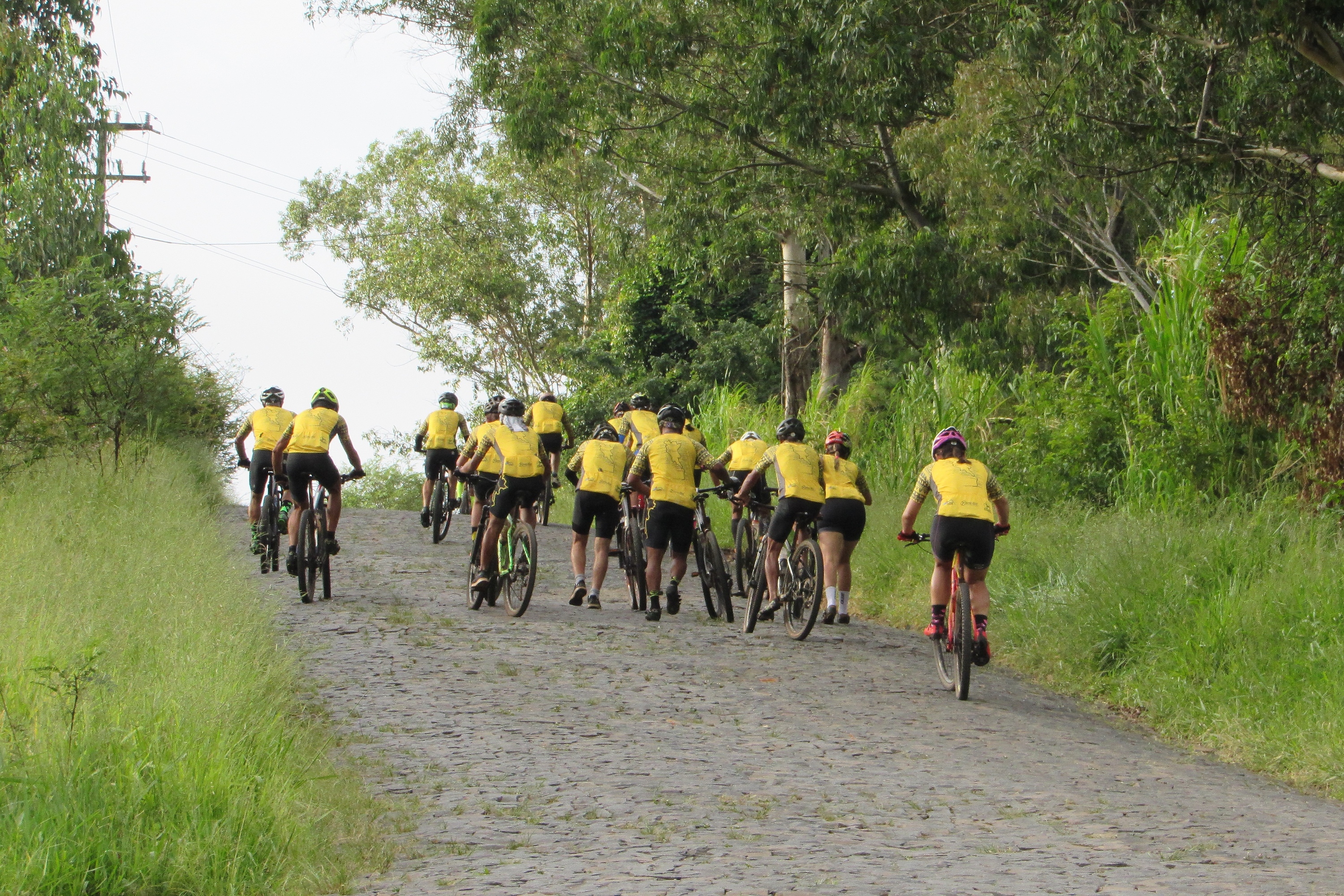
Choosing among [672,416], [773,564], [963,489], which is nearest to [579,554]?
[672,416]

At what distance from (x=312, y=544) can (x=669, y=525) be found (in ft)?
10.7

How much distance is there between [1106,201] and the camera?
60.1 ft

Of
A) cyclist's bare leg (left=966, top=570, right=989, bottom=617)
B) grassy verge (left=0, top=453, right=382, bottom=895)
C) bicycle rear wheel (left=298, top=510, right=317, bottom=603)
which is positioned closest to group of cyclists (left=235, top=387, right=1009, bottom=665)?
bicycle rear wheel (left=298, top=510, right=317, bottom=603)

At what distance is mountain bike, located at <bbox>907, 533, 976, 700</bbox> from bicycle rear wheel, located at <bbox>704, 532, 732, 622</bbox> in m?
3.45

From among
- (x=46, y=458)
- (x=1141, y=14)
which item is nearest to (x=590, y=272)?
(x=46, y=458)

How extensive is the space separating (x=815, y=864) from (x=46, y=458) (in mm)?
17364

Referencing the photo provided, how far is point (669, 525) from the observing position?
45.9 ft

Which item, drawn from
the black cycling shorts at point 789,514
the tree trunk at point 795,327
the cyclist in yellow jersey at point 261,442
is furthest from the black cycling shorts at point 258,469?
the tree trunk at point 795,327

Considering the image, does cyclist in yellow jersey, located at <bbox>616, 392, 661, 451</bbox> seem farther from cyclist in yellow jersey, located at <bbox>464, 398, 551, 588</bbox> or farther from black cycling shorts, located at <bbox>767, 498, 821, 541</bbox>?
black cycling shorts, located at <bbox>767, 498, 821, 541</bbox>

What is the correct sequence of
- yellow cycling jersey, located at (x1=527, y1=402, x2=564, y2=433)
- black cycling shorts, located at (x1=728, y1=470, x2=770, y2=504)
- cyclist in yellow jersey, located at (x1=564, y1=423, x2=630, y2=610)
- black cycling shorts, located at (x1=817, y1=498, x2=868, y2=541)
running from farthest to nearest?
yellow cycling jersey, located at (x1=527, y1=402, x2=564, y2=433), cyclist in yellow jersey, located at (x1=564, y1=423, x2=630, y2=610), black cycling shorts, located at (x1=728, y1=470, x2=770, y2=504), black cycling shorts, located at (x1=817, y1=498, x2=868, y2=541)

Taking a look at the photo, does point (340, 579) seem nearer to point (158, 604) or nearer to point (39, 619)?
point (158, 604)

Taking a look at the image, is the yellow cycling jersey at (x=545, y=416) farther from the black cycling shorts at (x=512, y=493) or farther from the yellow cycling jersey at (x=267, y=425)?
the black cycling shorts at (x=512, y=493)

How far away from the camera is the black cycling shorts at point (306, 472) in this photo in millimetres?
14219

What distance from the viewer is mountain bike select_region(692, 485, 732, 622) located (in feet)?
46.6
